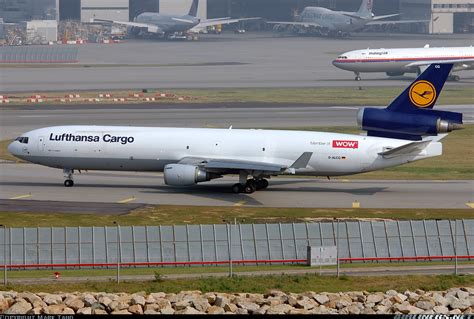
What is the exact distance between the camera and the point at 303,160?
81.2m

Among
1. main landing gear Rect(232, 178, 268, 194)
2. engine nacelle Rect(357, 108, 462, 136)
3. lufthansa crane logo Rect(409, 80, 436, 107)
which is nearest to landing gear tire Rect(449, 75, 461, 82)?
lufthansa crane logo Rect(409, 80, 436, 107)

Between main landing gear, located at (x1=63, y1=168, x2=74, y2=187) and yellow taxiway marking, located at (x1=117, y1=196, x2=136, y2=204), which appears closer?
yellow taxiway marking, located at (x1=117, y1=196, x2=136, y2=204)

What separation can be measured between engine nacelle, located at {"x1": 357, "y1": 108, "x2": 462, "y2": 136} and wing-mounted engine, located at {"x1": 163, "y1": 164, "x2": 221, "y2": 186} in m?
12.9

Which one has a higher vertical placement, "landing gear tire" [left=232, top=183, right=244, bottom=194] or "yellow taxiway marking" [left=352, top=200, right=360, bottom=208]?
"landing gear tire" [left=232, top=183, right=244, bottom=194]

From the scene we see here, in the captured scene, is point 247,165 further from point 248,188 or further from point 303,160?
point 303,160

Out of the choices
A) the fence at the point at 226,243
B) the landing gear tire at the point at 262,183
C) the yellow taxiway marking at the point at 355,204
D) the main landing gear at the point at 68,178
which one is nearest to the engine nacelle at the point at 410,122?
the yellow taxiway marking at the point at 355,204

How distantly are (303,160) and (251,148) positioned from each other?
14.1 ft

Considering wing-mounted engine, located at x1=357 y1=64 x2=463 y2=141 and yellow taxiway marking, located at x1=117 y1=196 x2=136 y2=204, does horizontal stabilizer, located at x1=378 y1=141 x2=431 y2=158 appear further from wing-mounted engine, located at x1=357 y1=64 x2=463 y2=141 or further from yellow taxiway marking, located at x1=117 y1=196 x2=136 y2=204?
yellow taxiway marking, located at x1=117 y1=196 x2=136 y2=204

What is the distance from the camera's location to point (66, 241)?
59406 millimetres

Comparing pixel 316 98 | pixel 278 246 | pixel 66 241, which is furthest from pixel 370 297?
pixel 316 98

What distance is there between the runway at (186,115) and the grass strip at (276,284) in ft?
196

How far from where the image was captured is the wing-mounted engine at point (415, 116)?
8381 cm

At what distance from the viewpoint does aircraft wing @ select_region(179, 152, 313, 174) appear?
3196 inches

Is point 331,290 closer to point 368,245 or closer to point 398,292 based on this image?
point 398,292
